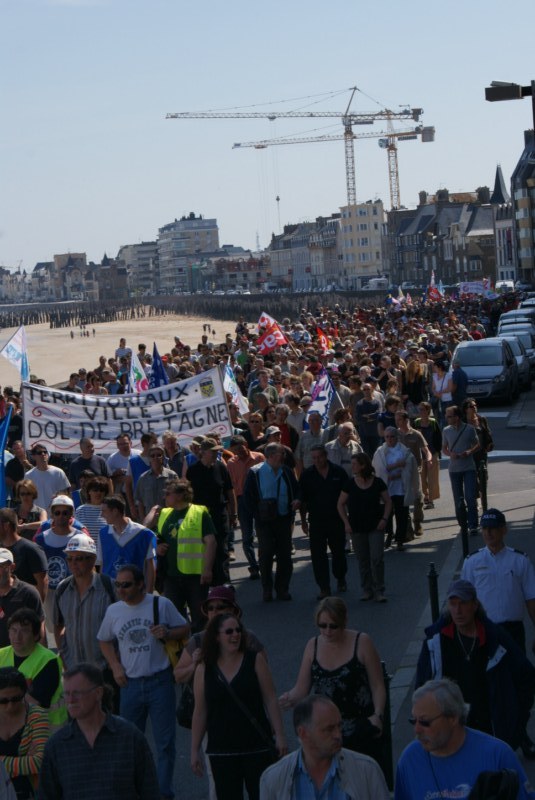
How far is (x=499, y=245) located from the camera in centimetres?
14950

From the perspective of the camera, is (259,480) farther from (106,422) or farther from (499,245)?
(499,245)

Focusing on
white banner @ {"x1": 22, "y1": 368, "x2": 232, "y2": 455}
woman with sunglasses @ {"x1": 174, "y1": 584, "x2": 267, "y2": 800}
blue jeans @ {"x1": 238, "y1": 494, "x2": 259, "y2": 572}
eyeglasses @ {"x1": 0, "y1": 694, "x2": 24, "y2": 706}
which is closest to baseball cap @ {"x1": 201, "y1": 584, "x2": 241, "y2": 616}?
woman with sunglasses @ {"x1": 174, "y1": 584, "x2": 267, "y2": 800}

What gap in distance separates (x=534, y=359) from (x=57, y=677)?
3317cm

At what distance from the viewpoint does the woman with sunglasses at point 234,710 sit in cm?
660

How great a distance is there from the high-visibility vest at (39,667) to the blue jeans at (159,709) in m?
0.74

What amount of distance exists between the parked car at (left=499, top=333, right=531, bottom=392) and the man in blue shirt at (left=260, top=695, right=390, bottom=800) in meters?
30.2

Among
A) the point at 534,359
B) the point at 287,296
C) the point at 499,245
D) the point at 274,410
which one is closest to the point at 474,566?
the point at 274,410

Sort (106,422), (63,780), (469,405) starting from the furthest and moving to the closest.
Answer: (469,405) → (106,422) → (63,780)

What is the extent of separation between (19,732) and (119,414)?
8.95 metres

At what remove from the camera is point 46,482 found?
45.4 feet

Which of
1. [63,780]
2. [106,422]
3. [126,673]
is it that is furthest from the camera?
[106,422]

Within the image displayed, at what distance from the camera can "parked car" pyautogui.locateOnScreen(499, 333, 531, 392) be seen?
35406 mm

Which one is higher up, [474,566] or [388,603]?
[474,566]

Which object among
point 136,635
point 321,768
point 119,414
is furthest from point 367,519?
point 321,768
